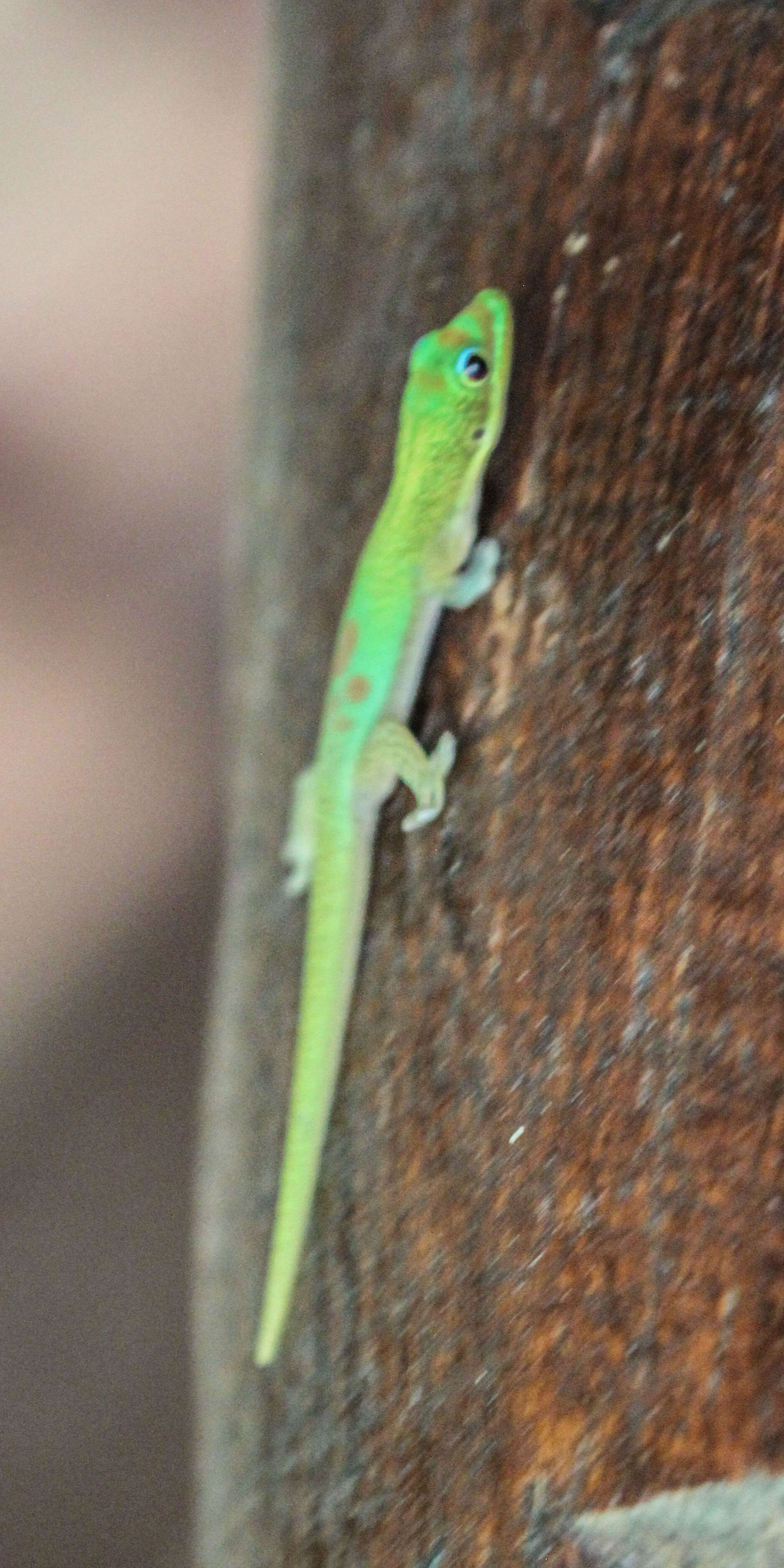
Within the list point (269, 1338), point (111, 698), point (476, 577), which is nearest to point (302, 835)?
point (476, 577)

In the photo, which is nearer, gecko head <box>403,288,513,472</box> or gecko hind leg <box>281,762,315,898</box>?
gecko head <box>403,288,513,472</box>

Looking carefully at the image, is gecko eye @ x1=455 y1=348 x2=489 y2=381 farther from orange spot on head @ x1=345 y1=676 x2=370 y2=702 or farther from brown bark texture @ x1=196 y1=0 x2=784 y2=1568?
orange spot on head @ x1=345 y1=676 x2=370 y2=702

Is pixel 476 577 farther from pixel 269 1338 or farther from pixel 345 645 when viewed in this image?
pixel 269 1338

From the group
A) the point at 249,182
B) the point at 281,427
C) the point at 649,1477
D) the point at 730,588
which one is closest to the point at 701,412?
the point at 730,588

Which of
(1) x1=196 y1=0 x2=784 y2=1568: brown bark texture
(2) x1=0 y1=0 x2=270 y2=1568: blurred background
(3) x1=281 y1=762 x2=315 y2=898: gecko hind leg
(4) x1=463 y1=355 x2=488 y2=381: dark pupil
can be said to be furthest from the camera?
(2) x1=0 y1=0 x2=270 y2=1568: blurred background

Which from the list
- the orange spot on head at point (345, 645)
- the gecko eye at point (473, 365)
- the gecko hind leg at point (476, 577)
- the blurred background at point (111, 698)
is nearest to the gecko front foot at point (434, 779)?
the gecko hind leg at point (476, 577)

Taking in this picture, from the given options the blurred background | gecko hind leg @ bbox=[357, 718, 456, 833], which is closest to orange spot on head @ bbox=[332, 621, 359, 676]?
gecko hind leg @ bbox=[357, 718, 456, 833]
